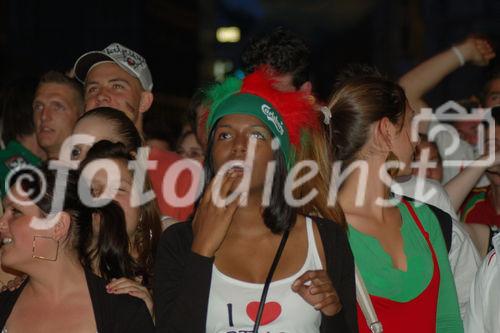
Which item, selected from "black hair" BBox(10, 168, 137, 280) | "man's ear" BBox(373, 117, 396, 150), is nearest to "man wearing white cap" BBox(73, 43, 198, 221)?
"black hair" BBox(10, 168, 137, 280)

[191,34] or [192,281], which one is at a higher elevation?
[191,34]

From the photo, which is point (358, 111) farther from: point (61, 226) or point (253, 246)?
point (61, 226)

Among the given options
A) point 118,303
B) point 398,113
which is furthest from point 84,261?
point 398,113

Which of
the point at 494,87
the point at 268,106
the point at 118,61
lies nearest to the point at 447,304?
the point at 268,106

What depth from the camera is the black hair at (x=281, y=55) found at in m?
5.28

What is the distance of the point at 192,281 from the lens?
328cm

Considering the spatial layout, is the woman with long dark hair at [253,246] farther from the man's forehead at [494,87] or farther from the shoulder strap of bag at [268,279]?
the man's forehead at [494,87]

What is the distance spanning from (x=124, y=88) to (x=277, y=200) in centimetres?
214

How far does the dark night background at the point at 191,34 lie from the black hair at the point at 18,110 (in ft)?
0.77

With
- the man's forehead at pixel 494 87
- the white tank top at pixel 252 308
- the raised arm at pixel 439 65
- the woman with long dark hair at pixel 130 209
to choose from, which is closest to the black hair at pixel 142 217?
the woman with long dark hair at pixel 130 209

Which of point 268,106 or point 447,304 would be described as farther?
point 447,304

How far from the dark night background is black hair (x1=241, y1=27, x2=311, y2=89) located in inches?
17.7

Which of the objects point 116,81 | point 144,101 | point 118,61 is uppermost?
point 118,61

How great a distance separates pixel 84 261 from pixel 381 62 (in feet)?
94.2
